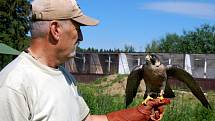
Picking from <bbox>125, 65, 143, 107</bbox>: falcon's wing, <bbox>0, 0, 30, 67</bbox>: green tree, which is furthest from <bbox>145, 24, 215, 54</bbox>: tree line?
<bbox>125, 65, 143, 107</bbox>: falcon's wing

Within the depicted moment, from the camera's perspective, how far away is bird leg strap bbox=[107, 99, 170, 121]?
3725mm

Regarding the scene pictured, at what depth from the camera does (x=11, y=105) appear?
2695mm

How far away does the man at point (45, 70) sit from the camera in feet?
8.98

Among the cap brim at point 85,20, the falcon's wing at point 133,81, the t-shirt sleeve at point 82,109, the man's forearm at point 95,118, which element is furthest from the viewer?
the falcon's wing at point 133,81


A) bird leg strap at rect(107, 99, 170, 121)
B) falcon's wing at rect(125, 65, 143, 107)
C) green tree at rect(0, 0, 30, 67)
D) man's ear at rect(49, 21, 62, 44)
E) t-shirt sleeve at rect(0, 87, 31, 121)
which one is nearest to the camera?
t-shirt sleeve at rect(0, 87, 31, 121)

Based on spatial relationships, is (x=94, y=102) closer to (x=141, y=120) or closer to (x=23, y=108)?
(x=141, y=120)

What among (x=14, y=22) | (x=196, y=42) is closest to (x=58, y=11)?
(x=14, y=22)

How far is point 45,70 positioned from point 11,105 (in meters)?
0.34

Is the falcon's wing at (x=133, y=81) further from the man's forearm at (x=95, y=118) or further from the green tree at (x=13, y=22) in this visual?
the green tree at (x=13, y=22)

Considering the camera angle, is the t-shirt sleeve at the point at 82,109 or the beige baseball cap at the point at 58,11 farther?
the t-shirt sleeve at the point at 82,109

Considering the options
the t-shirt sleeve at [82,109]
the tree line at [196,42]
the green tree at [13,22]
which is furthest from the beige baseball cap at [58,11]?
the tree line at [196,42]

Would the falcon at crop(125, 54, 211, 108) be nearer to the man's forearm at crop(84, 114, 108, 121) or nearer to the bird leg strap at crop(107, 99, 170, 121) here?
the bird leg strap at crop(107, 99, 170, 121)

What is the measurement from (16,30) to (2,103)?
1991 inches

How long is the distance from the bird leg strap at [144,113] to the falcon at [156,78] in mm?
58
